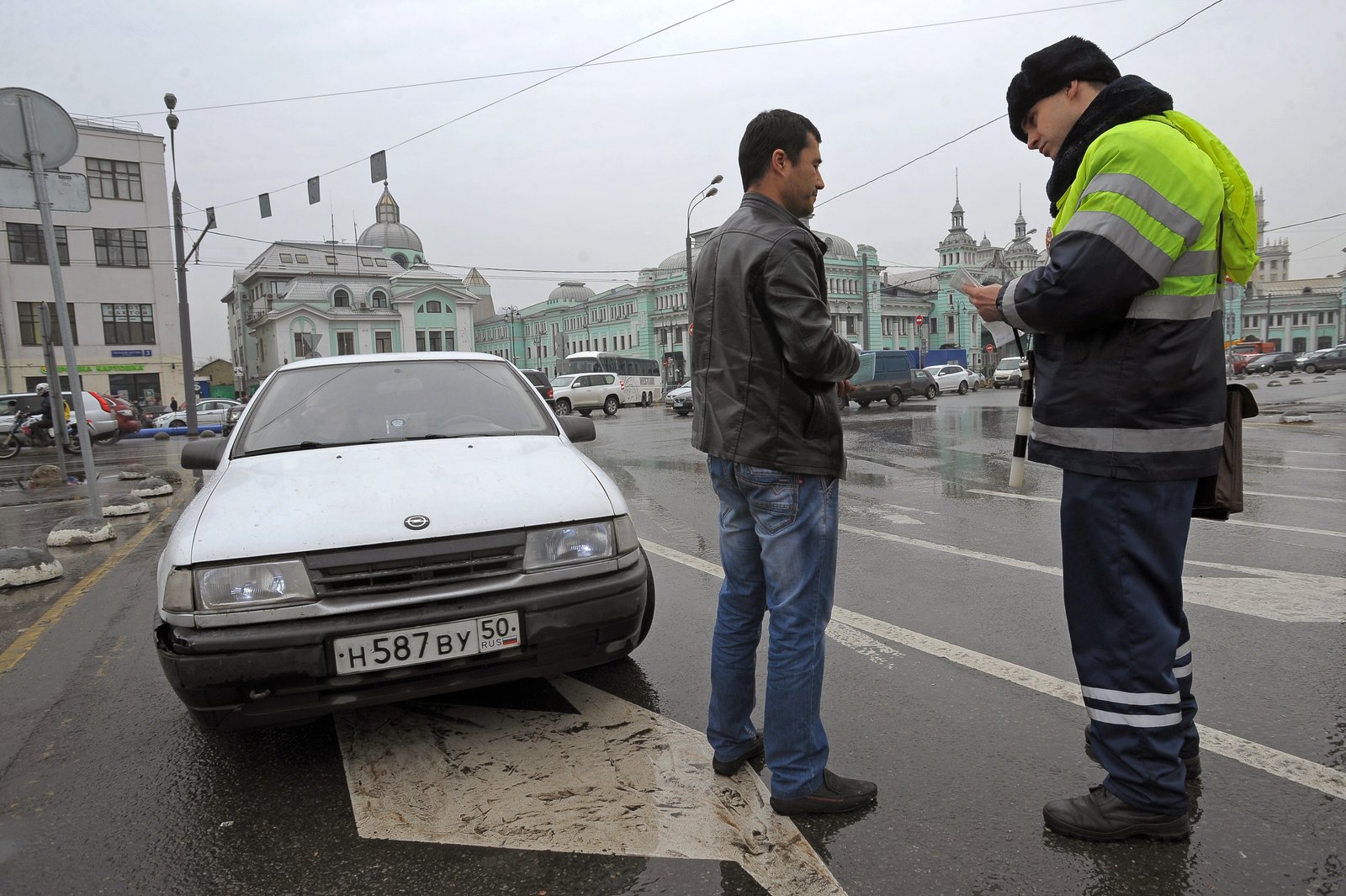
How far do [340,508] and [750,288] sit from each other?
155 centimetres

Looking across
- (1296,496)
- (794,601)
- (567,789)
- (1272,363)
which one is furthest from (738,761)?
(1272,363)

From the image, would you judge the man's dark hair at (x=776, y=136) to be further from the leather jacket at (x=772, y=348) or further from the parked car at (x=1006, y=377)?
the parked car at (x=1006, y=377)

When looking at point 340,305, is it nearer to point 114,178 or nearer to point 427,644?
point 114,178

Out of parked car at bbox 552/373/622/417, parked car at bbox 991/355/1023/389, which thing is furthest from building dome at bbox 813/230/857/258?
parked car at bbox 552/373/622/417

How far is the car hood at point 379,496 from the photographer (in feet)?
8.71

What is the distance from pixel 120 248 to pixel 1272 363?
70387 millimetres

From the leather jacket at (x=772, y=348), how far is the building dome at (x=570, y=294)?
109500mm

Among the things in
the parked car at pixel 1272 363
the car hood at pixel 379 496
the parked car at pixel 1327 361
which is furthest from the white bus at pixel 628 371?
the parked car at pixel 1327 361

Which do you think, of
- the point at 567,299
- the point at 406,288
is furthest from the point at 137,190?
the point at 567,299

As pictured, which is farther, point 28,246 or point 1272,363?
point 1272,363

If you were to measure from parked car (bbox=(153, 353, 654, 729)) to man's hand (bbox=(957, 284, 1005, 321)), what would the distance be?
1419 millimetres

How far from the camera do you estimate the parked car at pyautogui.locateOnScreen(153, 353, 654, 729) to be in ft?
8.22

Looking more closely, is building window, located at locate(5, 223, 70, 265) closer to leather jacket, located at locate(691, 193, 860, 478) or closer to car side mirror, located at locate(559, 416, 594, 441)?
car side mirror, located at locate(559, 416, 594, 441)

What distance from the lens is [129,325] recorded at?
1703 inches
